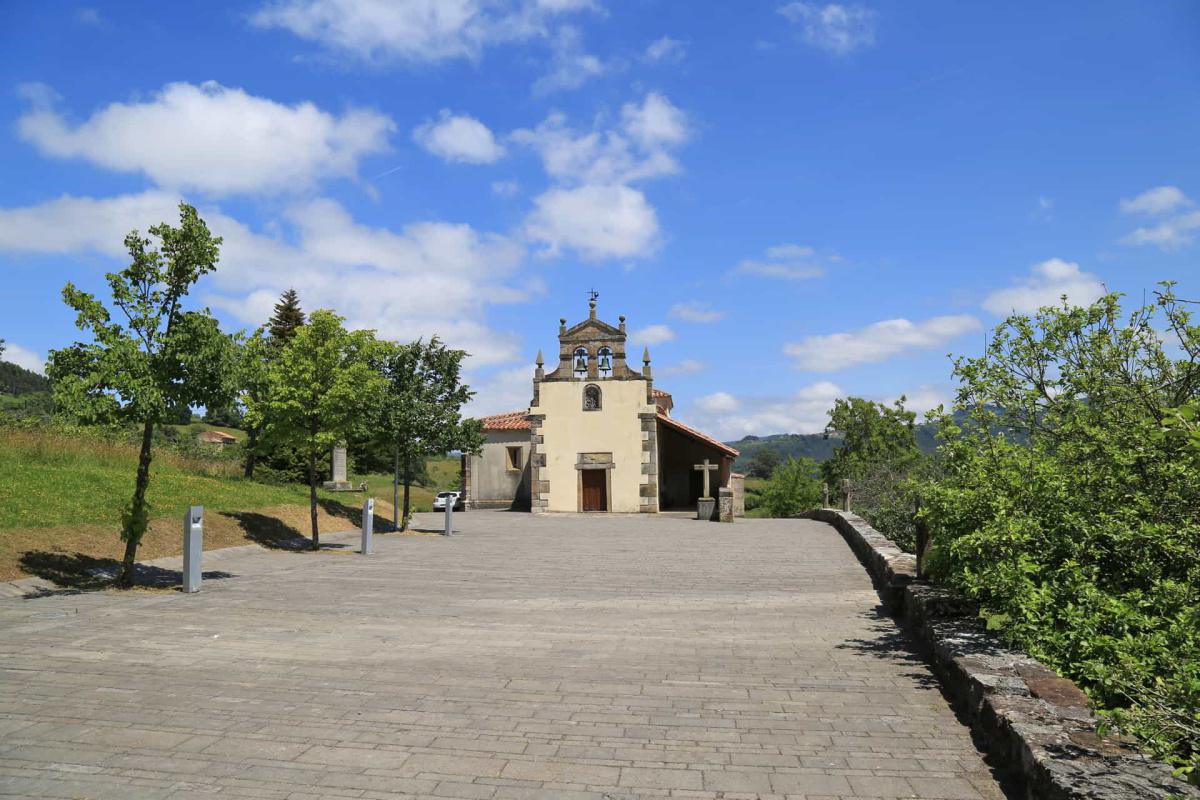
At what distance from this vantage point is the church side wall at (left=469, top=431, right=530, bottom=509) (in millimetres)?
38688

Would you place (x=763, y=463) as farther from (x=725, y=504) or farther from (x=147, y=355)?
(x=147, y=355)

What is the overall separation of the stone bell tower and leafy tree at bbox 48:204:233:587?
23223 millimetres

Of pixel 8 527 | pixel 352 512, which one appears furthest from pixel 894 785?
pixel 352 512

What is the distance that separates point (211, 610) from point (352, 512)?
1596 cm

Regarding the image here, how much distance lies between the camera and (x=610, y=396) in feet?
113

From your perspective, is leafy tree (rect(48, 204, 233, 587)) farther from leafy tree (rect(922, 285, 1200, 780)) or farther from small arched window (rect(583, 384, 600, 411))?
small arched window (rect(583, 384, 600, 411))

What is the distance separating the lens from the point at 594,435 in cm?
3466

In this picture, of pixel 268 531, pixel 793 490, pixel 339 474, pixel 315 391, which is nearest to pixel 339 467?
pixel 339 474

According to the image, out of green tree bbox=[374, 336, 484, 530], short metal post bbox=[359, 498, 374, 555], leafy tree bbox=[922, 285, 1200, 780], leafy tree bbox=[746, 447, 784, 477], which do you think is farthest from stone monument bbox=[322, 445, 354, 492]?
leafy tree bbox=[746, 447, 784, 477]

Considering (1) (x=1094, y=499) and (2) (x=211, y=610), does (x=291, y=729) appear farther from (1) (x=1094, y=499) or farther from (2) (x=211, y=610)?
(1) (x=1094, y=499)

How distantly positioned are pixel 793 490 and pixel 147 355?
1761 inches

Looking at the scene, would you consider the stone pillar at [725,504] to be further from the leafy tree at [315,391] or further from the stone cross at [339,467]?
the stone cross at [339,467]

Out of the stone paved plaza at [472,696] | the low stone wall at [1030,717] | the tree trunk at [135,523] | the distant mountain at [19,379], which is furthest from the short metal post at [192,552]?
the distant mountain at [19,379]

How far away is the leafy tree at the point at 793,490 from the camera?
1996 inches
